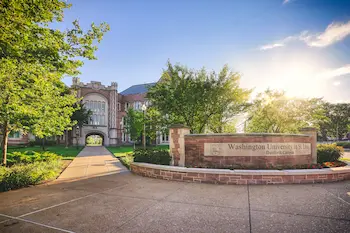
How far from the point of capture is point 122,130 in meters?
45.2

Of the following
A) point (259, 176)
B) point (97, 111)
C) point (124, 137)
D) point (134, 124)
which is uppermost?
point (97, 111)

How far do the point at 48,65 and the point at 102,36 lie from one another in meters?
2.25

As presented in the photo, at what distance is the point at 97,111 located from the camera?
43.3 metres

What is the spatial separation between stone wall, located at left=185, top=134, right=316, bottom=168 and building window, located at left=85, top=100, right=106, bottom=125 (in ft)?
128

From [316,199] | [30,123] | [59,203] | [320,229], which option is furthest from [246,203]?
[30,123]

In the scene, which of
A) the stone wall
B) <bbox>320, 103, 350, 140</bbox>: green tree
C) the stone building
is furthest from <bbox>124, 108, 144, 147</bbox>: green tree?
<bbox>320, 103, 350, 140</bbox>: green tree

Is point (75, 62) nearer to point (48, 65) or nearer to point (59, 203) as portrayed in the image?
point (48, 65)

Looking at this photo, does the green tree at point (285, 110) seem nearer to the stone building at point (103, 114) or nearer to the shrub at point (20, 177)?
the shrub at point (20, 177)

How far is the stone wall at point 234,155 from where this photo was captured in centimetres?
786


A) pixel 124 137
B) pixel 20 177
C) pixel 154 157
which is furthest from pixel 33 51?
pixel 124 137

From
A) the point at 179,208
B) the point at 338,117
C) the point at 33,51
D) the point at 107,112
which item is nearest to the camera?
the point at 179,208

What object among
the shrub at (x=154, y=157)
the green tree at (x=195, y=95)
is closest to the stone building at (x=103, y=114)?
the green tree at (x=195, y=95)

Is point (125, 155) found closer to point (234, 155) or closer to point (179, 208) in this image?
point (234, 155)

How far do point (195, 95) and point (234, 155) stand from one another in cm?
641
